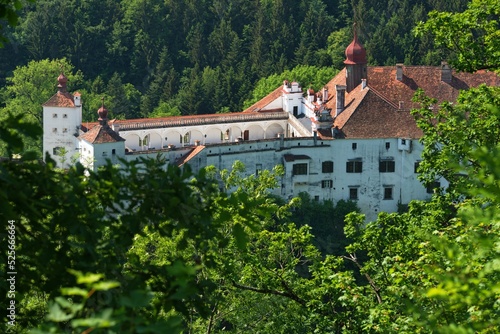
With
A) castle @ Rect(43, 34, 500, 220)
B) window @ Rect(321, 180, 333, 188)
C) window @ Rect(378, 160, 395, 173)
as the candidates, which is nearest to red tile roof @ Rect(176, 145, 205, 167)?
castle @ Rect(43, 34, 500, 220)

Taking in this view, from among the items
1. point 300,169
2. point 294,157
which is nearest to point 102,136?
point 294,157

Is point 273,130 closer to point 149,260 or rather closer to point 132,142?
point 132,142

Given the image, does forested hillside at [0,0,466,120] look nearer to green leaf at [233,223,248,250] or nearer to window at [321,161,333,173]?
window at [321,161,333,173]

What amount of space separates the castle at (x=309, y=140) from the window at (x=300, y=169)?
4 centimetres

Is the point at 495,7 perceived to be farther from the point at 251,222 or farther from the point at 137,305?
the point at 137,305

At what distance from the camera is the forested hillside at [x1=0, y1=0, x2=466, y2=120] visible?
93.5 meters

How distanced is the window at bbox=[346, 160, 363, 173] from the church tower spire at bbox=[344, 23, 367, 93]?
19.7ft

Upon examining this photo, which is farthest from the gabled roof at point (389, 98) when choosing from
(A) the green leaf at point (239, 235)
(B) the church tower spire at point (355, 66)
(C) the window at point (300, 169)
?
(A) the green leaf at point (239, 235)

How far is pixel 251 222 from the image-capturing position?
15.6 m

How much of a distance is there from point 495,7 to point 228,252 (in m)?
6.51

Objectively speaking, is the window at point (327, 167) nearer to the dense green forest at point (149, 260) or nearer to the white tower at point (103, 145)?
the white tower at point (103, 145)

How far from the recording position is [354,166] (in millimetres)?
69938

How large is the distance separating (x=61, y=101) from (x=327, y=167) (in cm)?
1313

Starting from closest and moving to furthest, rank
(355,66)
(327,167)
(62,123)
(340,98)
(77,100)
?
(327,167), (340,98), (62,123), (77,100), (355,66)
